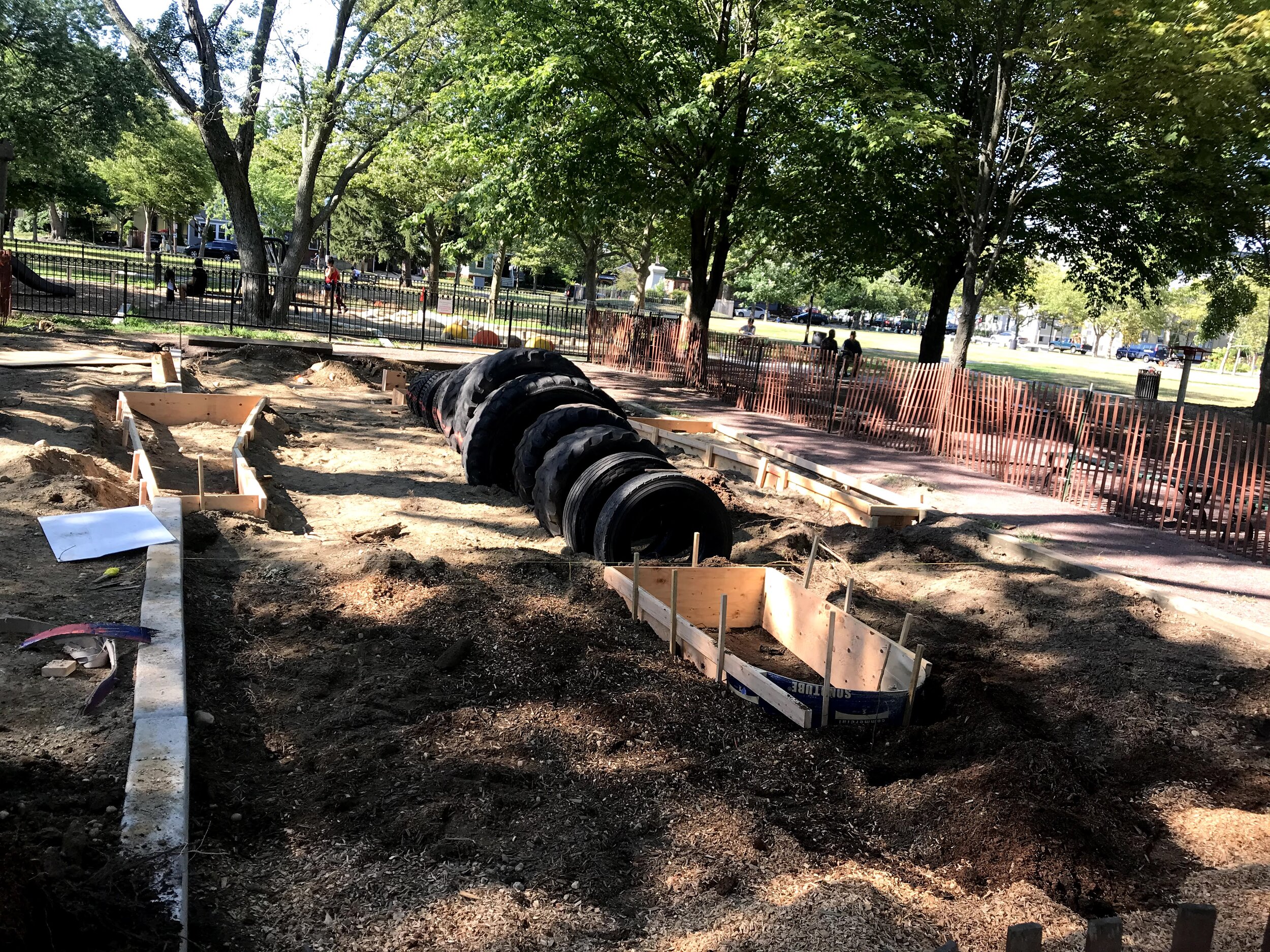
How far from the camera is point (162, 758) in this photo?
429 centimetres

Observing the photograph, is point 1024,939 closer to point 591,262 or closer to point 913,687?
point 913,687

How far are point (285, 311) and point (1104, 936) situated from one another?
29.6 metres

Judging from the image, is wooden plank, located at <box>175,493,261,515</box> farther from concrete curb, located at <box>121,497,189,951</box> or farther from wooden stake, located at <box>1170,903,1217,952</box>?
wooden stake, located at <box>1170,903,1217,952</box>

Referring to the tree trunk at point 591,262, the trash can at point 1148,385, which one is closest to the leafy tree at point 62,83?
the tree trunk at point 591,262

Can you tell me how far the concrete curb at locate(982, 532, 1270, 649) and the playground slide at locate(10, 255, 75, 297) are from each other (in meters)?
27.6

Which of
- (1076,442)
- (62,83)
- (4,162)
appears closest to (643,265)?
(62,83)

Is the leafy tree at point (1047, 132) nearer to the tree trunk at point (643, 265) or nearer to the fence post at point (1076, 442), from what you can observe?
the fence post at point (1076, 442)

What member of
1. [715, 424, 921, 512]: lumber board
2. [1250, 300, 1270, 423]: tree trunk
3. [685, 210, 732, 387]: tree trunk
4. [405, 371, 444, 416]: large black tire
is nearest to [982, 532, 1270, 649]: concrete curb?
[715, 424, 921, 512]: lumber board

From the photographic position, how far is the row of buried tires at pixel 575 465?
8.86 meters

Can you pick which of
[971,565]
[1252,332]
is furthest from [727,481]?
[1252,332]

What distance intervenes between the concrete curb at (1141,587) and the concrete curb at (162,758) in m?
→ 8.12

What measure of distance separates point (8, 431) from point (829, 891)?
10214 millimetres

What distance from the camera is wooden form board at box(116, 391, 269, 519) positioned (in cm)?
884

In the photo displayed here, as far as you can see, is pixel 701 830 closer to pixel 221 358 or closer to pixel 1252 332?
pixel 221 358
